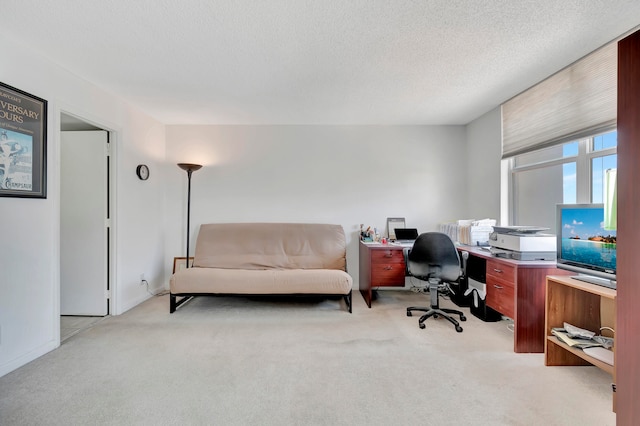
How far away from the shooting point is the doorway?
9.62 feet

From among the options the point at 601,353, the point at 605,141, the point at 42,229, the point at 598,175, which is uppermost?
the point at 605,141

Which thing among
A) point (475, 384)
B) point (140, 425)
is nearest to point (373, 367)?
point (475, 384)

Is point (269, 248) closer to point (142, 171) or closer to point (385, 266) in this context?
point (385, 266)

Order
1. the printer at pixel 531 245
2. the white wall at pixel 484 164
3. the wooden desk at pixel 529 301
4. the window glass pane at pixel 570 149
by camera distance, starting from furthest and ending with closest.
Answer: the white wall at pixel 484 164 → the window glass pane at pixel 570 149 → the printer at pixel 531 245 → the wooden desk at pixel 529 301

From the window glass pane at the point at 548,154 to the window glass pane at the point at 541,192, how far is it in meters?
0.10

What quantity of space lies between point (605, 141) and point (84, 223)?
5.09 meters

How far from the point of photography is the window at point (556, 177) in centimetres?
221

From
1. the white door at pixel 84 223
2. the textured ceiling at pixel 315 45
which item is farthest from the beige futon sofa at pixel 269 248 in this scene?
the textured ceiling at pixel 315 45

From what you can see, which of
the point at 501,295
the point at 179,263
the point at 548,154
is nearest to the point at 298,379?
the point at 501,295

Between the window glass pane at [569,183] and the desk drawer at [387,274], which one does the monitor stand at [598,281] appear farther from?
the desk drawer at [387,274]

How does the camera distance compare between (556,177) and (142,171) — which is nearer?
(556,177)

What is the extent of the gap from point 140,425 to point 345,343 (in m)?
1.49

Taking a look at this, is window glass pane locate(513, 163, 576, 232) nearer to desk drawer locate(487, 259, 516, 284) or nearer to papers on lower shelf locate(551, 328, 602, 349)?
desk drawer locate(487, 259, 516, 284)

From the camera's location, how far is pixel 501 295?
2.35 metres
